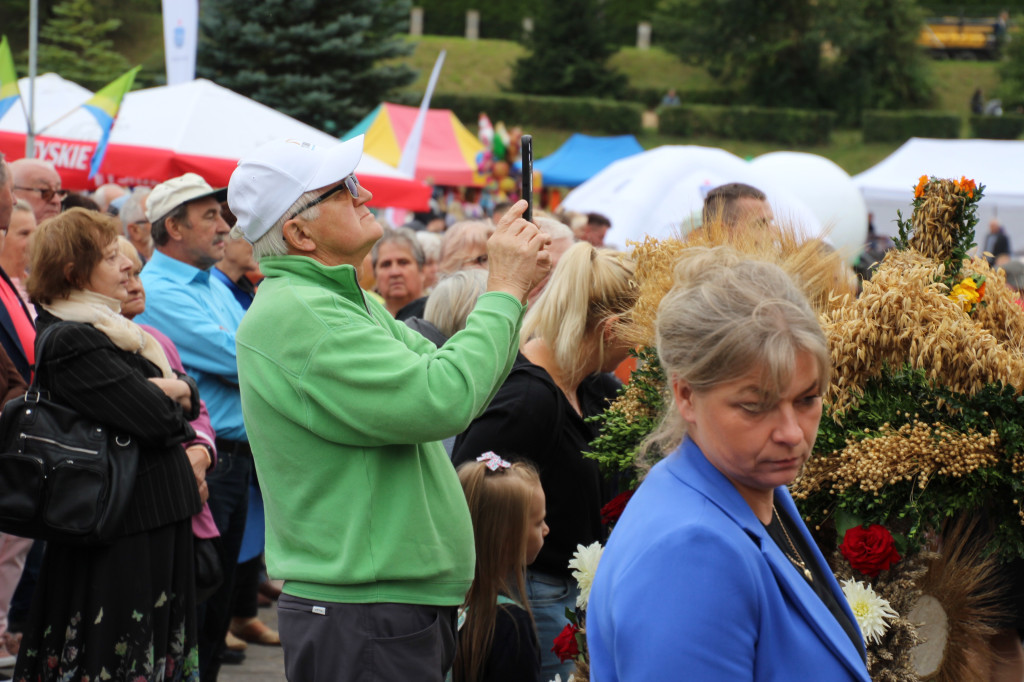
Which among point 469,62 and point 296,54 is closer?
point 296,54

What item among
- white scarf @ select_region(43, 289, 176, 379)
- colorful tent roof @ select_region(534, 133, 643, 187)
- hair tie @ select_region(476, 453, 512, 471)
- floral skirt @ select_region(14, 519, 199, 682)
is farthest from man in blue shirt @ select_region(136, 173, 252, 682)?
colorful tent roof @ select_region(534, 133, 643, 187)

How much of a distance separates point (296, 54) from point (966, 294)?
2367 cm

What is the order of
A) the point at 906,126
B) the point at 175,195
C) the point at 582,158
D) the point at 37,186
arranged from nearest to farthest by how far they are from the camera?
the point at 175,195 < the point at 37,186 < the point at 582,158 < the point at 906,126

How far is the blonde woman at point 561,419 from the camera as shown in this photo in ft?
10.0

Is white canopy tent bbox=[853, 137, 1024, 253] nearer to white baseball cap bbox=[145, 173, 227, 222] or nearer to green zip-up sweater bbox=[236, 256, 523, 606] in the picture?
white baseball cap bbox=[145, 173, 227, 222]

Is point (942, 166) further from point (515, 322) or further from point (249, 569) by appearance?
point (515, 322)

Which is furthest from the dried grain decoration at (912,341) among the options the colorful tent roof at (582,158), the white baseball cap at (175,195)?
the colorful tent roof at (582,158)

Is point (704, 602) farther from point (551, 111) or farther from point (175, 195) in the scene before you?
point (551, 111)

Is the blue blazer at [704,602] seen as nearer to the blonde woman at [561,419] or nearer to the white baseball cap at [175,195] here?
the blonde woman at [561,419]

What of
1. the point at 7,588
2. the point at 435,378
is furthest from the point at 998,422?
the point at 7,588

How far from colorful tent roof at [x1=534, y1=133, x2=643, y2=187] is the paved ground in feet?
50.2

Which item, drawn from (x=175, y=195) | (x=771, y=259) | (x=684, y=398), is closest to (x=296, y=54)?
(x=175, y=195)

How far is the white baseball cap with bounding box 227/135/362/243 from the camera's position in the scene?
7.09 feet

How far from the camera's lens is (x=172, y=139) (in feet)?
26.8
